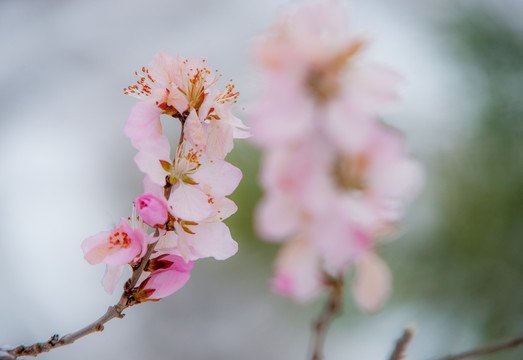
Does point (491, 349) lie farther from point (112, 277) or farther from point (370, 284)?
point (112, 277)

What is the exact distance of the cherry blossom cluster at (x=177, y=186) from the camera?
0.78 feet

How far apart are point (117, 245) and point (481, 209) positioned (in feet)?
2.92

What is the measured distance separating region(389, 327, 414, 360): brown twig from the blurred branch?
0.42 feet

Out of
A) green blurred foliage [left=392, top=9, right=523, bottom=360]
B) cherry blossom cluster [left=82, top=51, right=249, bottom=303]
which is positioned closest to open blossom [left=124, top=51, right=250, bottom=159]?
cherry blossom cluster [left=82, top=51, right=249, bottom=303]

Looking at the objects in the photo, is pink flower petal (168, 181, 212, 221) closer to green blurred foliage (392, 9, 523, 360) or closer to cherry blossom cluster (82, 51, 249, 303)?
cherry blossom cluster (82, 51, 249, 303)

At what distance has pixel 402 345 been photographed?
185 mm

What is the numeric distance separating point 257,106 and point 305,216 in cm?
4

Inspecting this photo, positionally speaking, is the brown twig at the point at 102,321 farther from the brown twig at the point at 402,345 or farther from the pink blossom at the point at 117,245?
the brown twig at the point at 402,345

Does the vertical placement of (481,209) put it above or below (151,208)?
below

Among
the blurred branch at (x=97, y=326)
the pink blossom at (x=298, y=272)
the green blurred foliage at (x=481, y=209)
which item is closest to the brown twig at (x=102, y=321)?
the blurred branch at (x=97, y=326)

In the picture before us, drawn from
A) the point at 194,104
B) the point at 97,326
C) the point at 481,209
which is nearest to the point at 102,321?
the point at 97,326

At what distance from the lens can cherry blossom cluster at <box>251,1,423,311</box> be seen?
0.14 metres

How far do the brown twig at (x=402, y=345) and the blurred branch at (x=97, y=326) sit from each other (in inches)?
5.0

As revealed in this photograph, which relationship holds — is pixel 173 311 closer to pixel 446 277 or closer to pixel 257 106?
pixel 446 277
